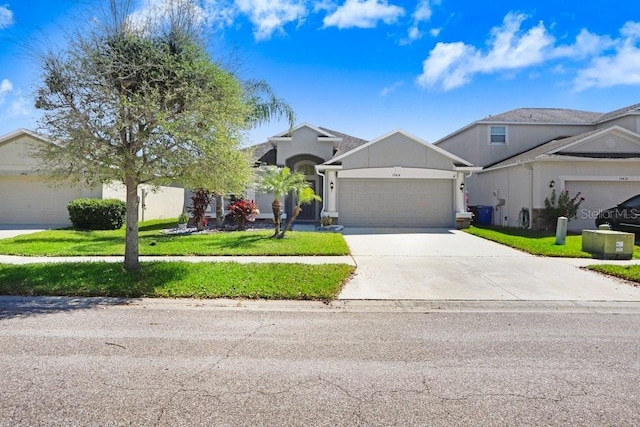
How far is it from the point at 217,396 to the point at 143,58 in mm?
6475

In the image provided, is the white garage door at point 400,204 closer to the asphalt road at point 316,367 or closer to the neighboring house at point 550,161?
the neighboring house at point 550,161

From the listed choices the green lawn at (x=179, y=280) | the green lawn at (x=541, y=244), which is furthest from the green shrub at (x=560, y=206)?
the green lawn at (x=179, y=280)

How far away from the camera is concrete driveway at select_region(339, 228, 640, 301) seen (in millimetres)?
7234

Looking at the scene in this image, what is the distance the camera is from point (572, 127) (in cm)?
2266

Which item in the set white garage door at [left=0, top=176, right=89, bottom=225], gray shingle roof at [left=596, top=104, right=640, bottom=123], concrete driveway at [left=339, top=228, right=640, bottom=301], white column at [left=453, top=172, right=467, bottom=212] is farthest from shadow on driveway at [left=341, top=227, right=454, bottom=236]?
white garage door at [left=0, top=176, right=89, bottom=225]

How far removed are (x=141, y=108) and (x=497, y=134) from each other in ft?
67.2

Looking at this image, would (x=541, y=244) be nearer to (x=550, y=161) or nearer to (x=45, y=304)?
(x=550, y=161)

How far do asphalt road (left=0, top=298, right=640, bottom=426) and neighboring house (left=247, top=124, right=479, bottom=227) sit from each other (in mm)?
12475

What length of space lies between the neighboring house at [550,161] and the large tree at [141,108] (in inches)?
561

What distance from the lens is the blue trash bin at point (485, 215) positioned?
21328 mm

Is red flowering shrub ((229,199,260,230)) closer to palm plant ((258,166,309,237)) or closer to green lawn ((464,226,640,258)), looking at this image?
palm plant ((258,166,309,237))

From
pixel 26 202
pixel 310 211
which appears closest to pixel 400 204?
pixel 310 211

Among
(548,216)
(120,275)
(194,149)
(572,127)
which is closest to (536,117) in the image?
(572,127)

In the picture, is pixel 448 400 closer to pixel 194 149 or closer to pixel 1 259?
pixel 194 149
